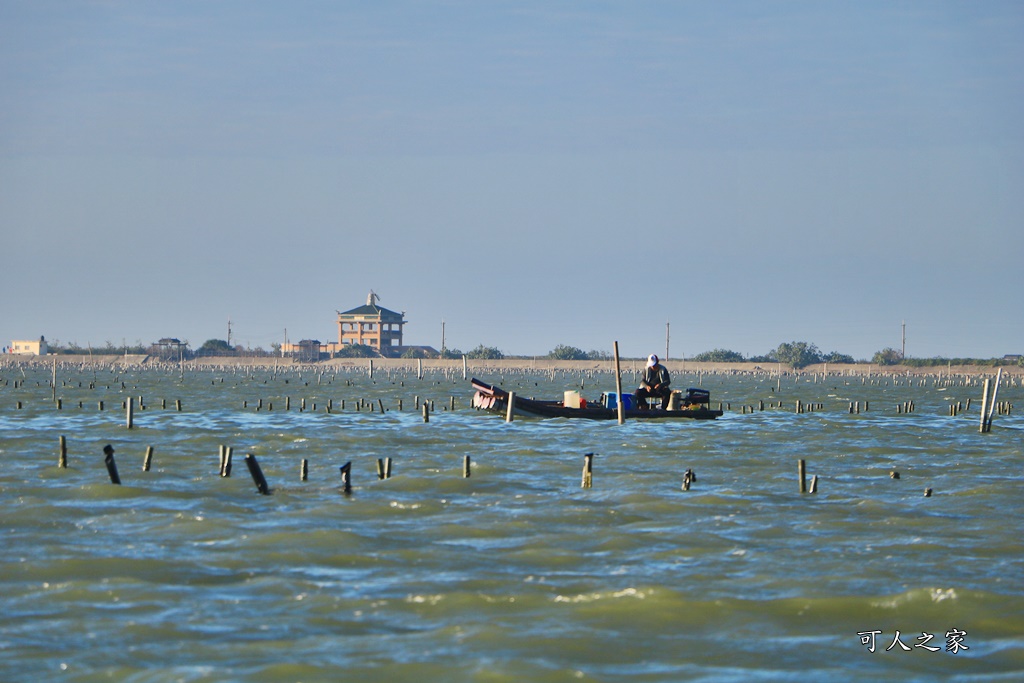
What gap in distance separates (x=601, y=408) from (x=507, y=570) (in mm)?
25737

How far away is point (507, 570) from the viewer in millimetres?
15930

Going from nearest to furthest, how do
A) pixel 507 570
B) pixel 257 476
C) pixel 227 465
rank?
1. pixel 507 570
2. pixel 257 476
3. pixel 227 465

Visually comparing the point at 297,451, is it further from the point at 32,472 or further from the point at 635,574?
the point at 635,574

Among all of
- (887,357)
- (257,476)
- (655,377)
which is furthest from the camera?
(887,357)

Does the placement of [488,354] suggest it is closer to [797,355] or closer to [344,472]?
[797,355]

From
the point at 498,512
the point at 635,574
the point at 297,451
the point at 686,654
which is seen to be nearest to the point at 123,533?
the point at 498,512

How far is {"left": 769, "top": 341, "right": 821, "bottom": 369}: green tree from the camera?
586 feet

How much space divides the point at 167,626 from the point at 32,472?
45.2 feet

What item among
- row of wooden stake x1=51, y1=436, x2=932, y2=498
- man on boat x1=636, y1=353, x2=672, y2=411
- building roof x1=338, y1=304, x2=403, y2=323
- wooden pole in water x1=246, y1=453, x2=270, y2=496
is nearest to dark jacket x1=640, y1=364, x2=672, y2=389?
man on boat x1=636, y1=353, x2=672, y2=411

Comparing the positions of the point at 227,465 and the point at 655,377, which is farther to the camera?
the point at 655,377

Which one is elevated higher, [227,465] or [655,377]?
[655,377]

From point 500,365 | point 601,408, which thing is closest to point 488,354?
point 500,365

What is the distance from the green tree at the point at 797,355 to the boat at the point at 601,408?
139 metres

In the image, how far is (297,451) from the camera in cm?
3116
